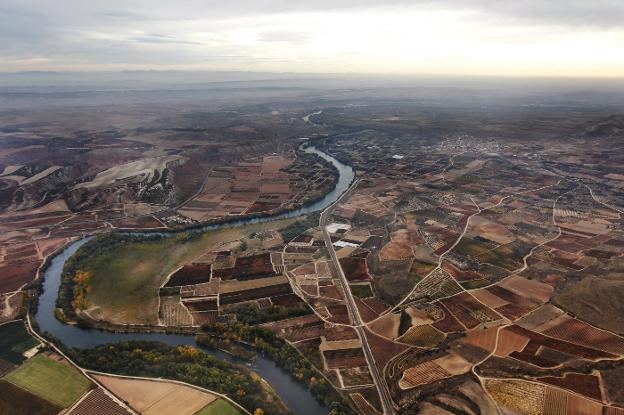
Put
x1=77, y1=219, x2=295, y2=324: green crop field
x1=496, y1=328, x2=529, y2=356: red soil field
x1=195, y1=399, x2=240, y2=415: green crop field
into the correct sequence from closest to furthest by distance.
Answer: x1=195, y1=399, x2=240, y2=415: green crop field, x1=496, y1=328, x2=529, y2=356: red soil field, x1=77, y1=219, x2=295, y2=324: green crop field

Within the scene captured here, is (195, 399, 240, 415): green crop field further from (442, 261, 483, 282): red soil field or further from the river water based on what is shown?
(442, 261, 483, 282): red soil field

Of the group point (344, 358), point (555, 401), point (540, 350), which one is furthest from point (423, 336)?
point (555, 401)

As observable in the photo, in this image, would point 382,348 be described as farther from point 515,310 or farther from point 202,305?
point 202,305

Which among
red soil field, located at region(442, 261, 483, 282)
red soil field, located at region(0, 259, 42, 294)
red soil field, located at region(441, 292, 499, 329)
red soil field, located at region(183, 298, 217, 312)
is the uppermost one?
red soil field, located at region(442, 261, 483, 282)

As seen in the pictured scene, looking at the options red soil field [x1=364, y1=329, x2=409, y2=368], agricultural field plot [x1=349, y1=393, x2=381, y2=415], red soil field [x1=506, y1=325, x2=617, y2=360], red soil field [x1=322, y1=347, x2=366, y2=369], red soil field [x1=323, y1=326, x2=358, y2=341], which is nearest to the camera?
agricultural field plot [x1=349, y1=393, x2=381, y2=415]

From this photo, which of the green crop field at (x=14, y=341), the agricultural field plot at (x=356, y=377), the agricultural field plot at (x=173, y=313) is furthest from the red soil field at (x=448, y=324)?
the green crop field at (x=14, y=341)

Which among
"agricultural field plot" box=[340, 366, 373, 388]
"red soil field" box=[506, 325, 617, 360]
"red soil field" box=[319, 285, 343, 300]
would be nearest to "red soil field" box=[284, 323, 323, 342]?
"agricultural field plot" box=[340, 366, 373, 388]
